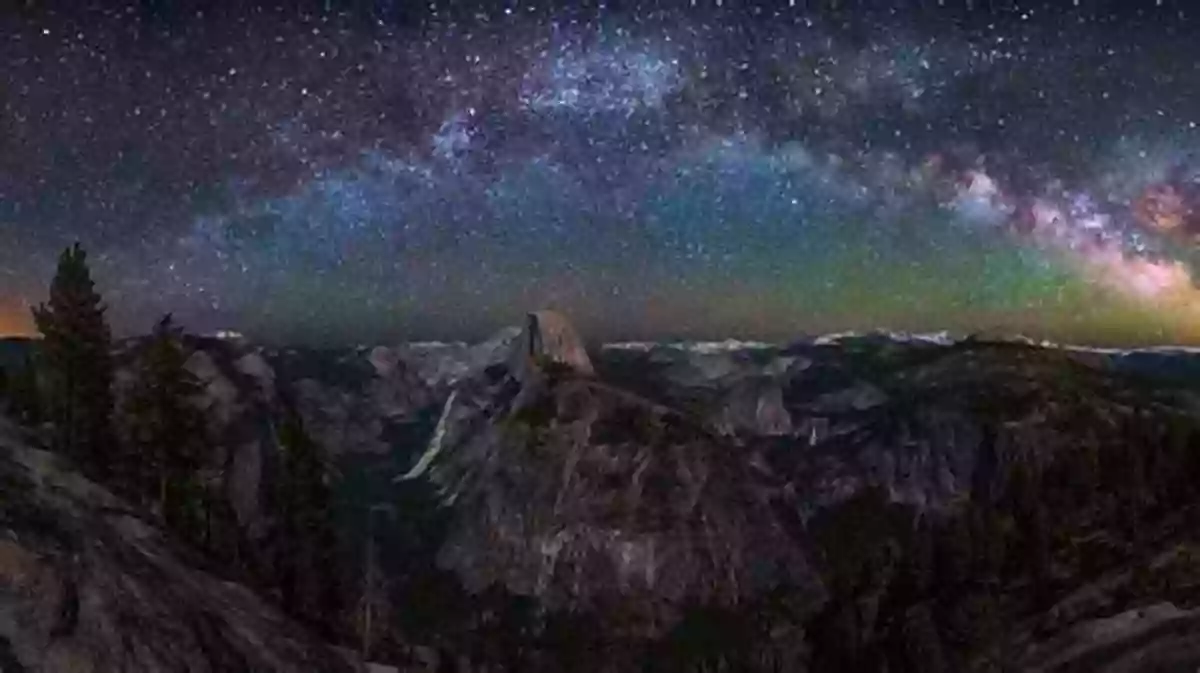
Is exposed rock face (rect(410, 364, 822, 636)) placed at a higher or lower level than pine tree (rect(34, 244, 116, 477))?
lower

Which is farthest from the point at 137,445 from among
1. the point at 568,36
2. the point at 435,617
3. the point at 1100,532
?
the point at 1100,532

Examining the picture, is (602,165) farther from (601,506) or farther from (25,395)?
(25,395)

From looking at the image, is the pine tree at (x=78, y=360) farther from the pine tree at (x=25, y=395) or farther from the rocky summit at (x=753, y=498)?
the rocky summit at (x=753, y=498)

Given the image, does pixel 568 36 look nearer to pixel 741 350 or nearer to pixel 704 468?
pixel 741 350

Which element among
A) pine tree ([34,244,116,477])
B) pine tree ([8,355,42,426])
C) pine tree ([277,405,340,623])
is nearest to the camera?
pine tree ([8,355,42,426])

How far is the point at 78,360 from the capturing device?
1622 centimetres

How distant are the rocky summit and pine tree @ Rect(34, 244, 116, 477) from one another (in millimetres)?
622

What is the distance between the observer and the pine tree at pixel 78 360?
15.8 meters

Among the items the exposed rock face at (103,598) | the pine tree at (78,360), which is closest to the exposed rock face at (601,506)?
the pine tree at (78,360)

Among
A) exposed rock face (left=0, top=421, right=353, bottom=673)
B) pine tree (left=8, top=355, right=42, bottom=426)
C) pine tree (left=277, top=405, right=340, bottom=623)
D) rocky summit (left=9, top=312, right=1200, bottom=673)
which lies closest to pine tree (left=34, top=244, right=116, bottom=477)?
pine tree (left=8, top=355, right=42, bottom=426)

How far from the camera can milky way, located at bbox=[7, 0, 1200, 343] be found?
53.0ft

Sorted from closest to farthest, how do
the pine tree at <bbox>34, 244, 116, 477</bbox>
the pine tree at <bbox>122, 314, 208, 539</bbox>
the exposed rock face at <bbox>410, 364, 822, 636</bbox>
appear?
the pine tree at <bbox>34, 244, 116, 477</bbox> < the pine tree at <bbox>122, 314, 208, 539</bbox> < the exposed rock face at <bbox>410, 364, 822, 636</bbox>

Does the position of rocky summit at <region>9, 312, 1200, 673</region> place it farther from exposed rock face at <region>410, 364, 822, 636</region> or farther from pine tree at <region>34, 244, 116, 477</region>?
pine tree at <region>34, 244, 116, 477</region>

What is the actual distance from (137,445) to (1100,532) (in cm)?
1700
